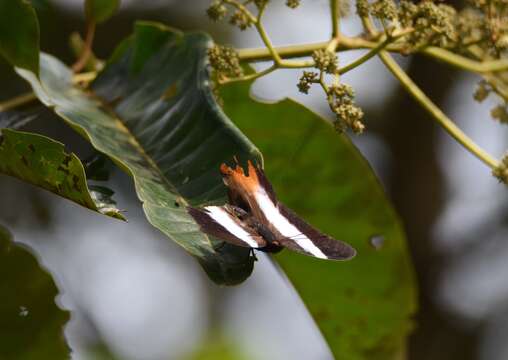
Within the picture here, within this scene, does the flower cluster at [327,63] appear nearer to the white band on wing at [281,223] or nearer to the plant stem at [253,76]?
the plant stem at [253,76]

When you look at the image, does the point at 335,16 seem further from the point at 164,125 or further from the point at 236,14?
the point at 164,125

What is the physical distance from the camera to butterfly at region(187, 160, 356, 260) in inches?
→ 41.8

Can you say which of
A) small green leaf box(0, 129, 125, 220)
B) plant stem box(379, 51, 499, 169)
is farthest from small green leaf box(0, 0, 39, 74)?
plant stem box(379, 51, 499, 169)

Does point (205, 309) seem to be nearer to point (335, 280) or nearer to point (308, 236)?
point (335, 280)

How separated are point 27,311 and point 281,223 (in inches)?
29.2

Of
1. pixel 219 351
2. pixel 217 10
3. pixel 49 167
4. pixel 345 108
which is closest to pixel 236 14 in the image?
pixel 217 10

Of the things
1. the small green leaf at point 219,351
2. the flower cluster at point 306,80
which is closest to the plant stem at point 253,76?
the flower cluster at point 306,80

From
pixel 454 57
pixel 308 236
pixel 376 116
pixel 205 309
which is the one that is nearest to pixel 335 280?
pixel 454 57

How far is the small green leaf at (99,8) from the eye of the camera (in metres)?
1.84

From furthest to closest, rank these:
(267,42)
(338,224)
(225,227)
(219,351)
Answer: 1. (219,351)
2. (338,224)
3. (267,42)
4. (225,227)

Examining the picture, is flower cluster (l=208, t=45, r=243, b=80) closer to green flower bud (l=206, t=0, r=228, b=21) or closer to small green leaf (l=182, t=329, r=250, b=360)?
green flower bud (l=206, t=0, r=228, b=21)

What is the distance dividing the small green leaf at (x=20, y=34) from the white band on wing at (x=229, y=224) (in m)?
0.48

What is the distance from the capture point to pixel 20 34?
4.76ft

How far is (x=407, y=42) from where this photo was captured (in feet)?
4.85
